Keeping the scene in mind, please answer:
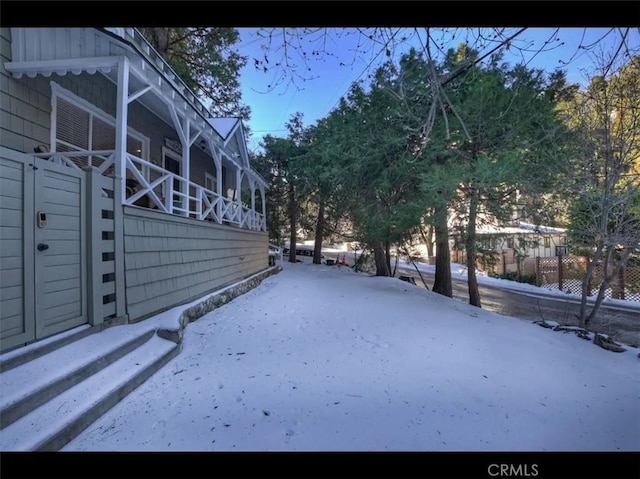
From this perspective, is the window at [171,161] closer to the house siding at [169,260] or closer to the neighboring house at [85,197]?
the neighboring house at [85,197]

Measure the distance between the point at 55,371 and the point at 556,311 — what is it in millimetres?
10406

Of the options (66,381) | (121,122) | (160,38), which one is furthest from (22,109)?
(160,38)

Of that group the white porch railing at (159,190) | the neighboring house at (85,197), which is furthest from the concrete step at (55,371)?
the white porch railing at (159,190)

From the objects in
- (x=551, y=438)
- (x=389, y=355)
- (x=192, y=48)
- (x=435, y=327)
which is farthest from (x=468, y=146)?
(x=192, y=48)

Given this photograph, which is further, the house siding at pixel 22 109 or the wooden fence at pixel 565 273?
the wooden fence at pixel 565 273

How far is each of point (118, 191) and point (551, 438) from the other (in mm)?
4597

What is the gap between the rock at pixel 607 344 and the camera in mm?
4078

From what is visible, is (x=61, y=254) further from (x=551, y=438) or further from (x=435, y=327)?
(x=435, y=327)

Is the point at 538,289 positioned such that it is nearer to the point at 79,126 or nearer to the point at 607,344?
the point at 607,344

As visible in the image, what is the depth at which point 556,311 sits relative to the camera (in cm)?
829

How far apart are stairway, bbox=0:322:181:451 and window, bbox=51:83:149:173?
290cm

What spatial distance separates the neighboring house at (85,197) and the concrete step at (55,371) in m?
0.24

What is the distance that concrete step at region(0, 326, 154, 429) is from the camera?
72.6 inches

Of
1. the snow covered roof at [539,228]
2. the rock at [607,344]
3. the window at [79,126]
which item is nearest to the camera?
the rock at [607,344]
